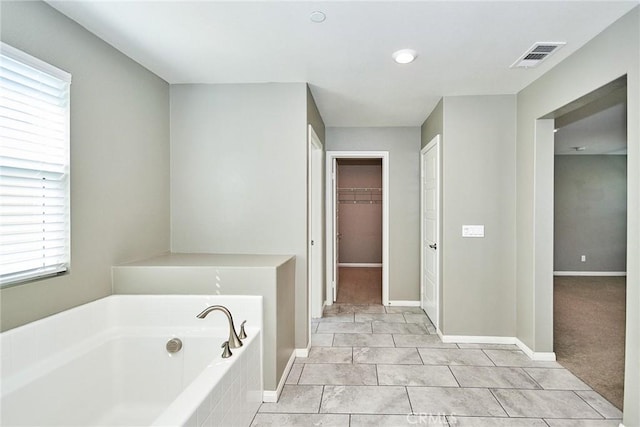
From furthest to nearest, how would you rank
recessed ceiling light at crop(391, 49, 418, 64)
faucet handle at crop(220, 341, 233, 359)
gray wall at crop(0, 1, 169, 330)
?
recessed ceiling light at crop(391, 49, 418, 64)
faucet handle at crop(220, 341, 233, 359)
gray wall at crop(0, 1, 169, 330)

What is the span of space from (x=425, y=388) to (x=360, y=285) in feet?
11.6

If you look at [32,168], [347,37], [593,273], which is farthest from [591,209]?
[32,168]

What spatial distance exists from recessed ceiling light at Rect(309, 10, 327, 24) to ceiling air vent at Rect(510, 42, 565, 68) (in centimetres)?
148

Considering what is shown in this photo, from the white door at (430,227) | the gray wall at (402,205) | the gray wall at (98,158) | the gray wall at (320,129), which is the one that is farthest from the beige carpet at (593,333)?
the gray wall at (98,158)

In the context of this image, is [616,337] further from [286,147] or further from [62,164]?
[62,164]

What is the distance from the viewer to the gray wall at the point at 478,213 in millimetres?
3484

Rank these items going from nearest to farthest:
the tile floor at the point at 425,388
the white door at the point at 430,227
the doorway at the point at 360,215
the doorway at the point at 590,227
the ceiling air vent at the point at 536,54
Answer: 1. the tile floor at the point at 425,388
2. the ceiling air vent at the point at 536,54
3. the white door at the point at 430,227
4. the doorway at the point at 590,227
5. the doorway at the point at 360,215

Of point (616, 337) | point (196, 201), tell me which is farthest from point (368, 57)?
point (616, 337)

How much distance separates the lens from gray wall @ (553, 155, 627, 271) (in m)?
6.95

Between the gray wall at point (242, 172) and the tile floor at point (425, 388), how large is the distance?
0.52m

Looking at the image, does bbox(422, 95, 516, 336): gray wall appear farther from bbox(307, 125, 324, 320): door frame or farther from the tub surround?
the tub surround

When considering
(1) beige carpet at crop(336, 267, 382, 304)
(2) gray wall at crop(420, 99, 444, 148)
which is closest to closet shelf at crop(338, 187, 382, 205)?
(1) beige carpet at crop(336, 267, 382, 304)

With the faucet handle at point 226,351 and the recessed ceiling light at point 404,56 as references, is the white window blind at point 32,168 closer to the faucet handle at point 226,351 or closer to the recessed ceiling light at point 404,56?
the faucet handle at point 226,351

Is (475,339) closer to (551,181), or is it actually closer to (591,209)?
(551,181)
